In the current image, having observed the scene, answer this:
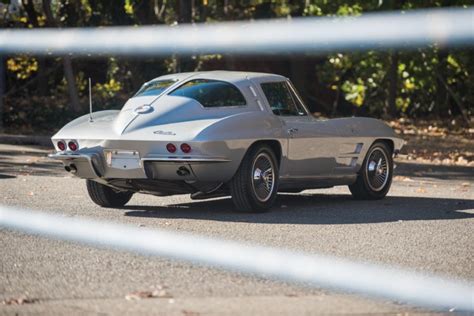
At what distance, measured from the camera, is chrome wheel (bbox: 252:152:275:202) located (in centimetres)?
1117

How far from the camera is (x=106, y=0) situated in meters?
28.9

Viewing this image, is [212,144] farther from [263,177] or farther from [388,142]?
[388,142]

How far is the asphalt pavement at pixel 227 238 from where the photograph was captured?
6.51 metres

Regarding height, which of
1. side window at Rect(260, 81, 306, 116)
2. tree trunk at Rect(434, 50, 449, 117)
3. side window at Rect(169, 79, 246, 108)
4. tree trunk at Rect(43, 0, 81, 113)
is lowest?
tree trunk at Rect(434, 50, 449, 117)

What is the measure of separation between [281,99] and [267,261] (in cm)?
410

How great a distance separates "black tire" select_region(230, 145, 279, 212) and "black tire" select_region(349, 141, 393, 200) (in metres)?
1.84

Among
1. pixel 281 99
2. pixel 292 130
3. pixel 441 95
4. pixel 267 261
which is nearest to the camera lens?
pixel 267 261

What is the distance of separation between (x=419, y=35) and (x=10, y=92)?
23.8 m

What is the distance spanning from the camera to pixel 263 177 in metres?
11.3

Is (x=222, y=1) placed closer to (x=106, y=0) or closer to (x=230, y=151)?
(x=106, y=0)

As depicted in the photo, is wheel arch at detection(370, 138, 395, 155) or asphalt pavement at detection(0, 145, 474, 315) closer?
asphalt pavement at detection(0, 145, 474, 315)

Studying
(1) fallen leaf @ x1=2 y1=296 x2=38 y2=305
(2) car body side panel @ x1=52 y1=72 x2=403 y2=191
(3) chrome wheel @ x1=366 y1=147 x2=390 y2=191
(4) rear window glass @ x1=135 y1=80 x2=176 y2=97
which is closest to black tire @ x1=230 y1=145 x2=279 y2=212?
(2) car body side panel @ x1=52 y1=72 x2=403 y2=191

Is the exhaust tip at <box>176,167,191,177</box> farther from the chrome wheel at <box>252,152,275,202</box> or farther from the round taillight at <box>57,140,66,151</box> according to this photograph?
the round taillight at <box>57,140,66,151</box>

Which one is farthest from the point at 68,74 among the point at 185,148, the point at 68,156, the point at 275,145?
the point at 185,148
